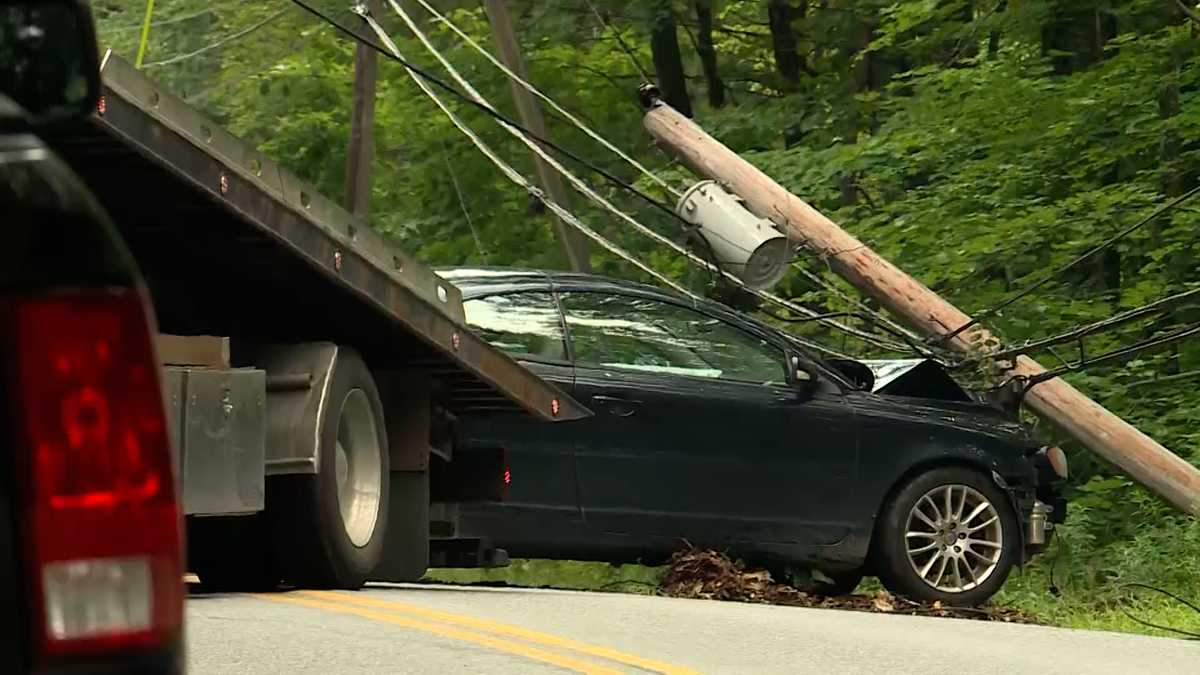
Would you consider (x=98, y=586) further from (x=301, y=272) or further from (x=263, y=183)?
(x=301, y=272)

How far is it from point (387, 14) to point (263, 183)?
18.2 meters

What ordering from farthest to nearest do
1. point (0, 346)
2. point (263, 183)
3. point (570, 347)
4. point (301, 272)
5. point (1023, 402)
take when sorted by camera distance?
point (1023, 402) < point (570, 347) < point (301, 272) < point (263, 183) < point (0, 346)

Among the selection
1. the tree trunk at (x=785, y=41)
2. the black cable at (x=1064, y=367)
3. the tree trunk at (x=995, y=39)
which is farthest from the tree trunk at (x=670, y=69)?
the black cable at (x=1064, y=367)

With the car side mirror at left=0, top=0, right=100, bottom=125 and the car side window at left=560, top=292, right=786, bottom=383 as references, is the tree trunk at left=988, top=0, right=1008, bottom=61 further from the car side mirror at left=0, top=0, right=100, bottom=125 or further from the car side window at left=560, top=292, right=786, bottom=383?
the car side mirror at left=0, top=0, right=100, bottom=125

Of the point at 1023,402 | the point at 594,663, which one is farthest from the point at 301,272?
the point at 1023,402

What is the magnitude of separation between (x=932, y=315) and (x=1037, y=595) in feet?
7.58

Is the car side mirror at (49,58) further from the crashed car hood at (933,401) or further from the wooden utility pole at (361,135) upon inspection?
the wooden utility pole at (361,135)

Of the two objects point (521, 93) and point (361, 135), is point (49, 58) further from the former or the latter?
point (361, 135)

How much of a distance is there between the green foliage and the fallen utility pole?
519mm

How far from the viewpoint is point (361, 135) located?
25.1 m

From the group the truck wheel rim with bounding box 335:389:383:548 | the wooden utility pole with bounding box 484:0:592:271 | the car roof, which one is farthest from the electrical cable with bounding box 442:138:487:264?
the truck wheel rim with bounding box 335:389:383:548

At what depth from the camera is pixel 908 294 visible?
53.3ft

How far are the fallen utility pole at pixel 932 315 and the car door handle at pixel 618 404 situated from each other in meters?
4.06

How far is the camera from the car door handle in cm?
1210
